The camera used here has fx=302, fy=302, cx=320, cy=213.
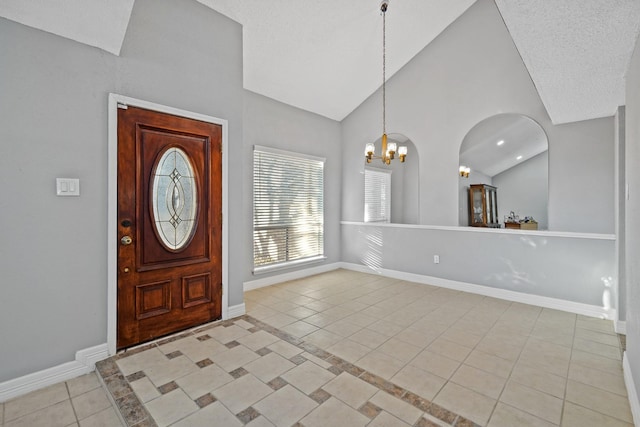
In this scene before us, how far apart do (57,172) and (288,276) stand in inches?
137

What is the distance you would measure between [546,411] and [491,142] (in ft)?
16.1

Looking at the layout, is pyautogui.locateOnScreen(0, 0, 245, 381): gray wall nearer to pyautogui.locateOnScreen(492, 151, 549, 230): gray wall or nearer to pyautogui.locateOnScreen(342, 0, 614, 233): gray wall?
pyautogui.locateOnScreen(342, 0, 614, 233): gray wall

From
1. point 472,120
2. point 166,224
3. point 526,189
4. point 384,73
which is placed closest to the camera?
point 166,224

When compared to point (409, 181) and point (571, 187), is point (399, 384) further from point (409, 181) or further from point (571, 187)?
point (409, 181)

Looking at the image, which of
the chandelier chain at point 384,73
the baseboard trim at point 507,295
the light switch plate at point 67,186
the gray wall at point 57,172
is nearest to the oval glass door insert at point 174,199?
the gray wall at point 57,172

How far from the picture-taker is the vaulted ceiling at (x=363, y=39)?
199 cm

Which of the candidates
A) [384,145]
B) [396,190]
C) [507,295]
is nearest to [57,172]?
[384,145]

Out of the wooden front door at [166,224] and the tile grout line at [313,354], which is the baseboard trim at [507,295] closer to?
the tile grout line at [313,354]

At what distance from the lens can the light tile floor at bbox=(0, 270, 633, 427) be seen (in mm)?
1909

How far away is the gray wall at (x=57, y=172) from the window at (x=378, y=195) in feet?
15.7

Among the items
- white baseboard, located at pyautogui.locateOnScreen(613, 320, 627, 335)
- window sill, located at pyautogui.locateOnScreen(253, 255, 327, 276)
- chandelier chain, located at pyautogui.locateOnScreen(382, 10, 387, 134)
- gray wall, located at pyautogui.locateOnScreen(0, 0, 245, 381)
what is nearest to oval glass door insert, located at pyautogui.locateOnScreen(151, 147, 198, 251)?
gray wall, located at pyautogui.locateOnScreen(0, 0, 245, 381)

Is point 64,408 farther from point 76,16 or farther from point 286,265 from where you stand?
point 286,265

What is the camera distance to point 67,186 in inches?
93.8

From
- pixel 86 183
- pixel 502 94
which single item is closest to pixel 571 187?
pixel 502 94
